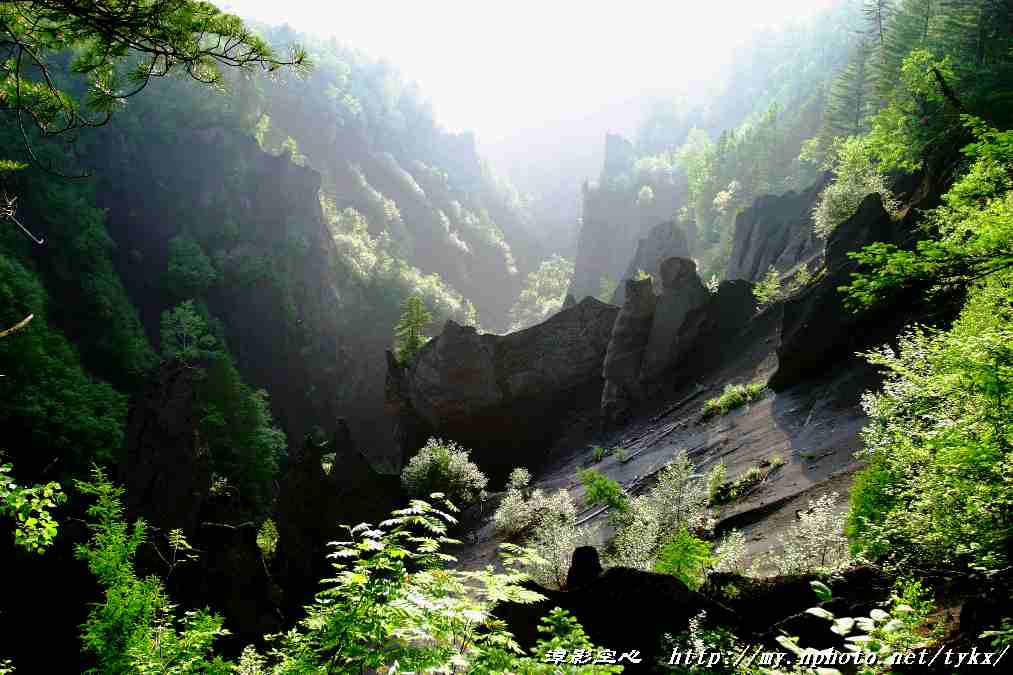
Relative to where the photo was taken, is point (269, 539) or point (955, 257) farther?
point (269, 539)

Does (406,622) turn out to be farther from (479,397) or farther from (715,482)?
(479,397)

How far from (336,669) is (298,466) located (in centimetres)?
2493

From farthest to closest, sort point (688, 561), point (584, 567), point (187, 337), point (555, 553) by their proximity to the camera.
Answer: point (187, 337), point (555, 553), point (584, 567), point (688, 561)

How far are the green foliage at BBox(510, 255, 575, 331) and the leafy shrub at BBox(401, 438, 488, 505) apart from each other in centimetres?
6759

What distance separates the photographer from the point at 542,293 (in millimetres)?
114438

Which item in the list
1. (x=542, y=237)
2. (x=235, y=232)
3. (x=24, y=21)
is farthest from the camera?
(x=542, y=237)

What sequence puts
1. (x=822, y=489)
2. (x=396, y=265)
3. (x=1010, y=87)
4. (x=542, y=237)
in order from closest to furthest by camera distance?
(x=822, y=489)
(x=1010, y=87)
(x=396, y=265)
(x=542, y=237)

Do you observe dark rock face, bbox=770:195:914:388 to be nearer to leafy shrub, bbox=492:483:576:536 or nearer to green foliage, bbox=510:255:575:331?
leafy shrub, bbox=492:483:576:536

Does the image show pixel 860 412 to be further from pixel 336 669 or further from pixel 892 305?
pixel 336 669

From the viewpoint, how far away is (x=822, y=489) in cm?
1280

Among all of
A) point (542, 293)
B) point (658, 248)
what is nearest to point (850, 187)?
point (658, 248)

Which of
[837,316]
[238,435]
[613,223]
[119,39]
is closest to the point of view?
[119,39]

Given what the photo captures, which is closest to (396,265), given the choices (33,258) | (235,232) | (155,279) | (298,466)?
(235,232)

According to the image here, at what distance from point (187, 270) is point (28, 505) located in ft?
211
